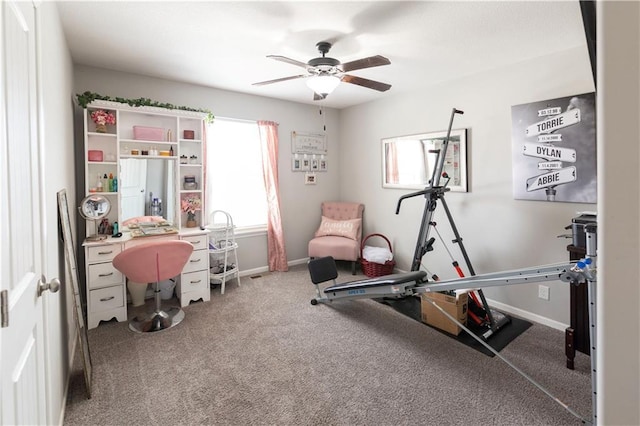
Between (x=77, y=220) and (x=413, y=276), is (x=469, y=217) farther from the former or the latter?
(x=77, y=220)

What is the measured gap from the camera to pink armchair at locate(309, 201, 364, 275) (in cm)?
A: 448

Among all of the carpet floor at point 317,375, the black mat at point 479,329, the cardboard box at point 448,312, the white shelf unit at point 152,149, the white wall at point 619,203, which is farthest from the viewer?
the white shelf unit at point 152,149

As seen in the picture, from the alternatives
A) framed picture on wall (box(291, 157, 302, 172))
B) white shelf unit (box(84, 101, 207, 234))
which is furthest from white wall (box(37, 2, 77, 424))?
framed picture on wall (box(291, 157, 302, 172))

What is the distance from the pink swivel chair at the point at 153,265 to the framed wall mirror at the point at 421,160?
2.58m

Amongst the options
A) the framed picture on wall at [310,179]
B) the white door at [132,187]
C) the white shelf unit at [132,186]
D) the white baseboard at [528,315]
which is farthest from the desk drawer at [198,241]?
the white baseboard at [528,315]

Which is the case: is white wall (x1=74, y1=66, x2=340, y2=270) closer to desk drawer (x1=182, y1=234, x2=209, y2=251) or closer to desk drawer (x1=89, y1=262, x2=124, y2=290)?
desk drawer (x1=182, y1=234, x2=209, y2=251)

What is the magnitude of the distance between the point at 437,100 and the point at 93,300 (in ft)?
13.7

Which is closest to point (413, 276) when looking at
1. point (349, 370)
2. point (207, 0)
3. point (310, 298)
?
point (349, 370)

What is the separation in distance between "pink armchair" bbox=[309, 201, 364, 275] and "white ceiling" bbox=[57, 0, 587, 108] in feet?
6.83

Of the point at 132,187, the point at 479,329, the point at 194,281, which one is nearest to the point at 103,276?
the point at 194,281

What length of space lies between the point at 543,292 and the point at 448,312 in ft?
3.28

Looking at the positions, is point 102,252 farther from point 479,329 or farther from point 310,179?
point 479,329

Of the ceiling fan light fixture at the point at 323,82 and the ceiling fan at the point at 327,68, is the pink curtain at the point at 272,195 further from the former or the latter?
the ceiling fan light fixture at the point at 323,82

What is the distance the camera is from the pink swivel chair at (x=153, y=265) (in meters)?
2.73
